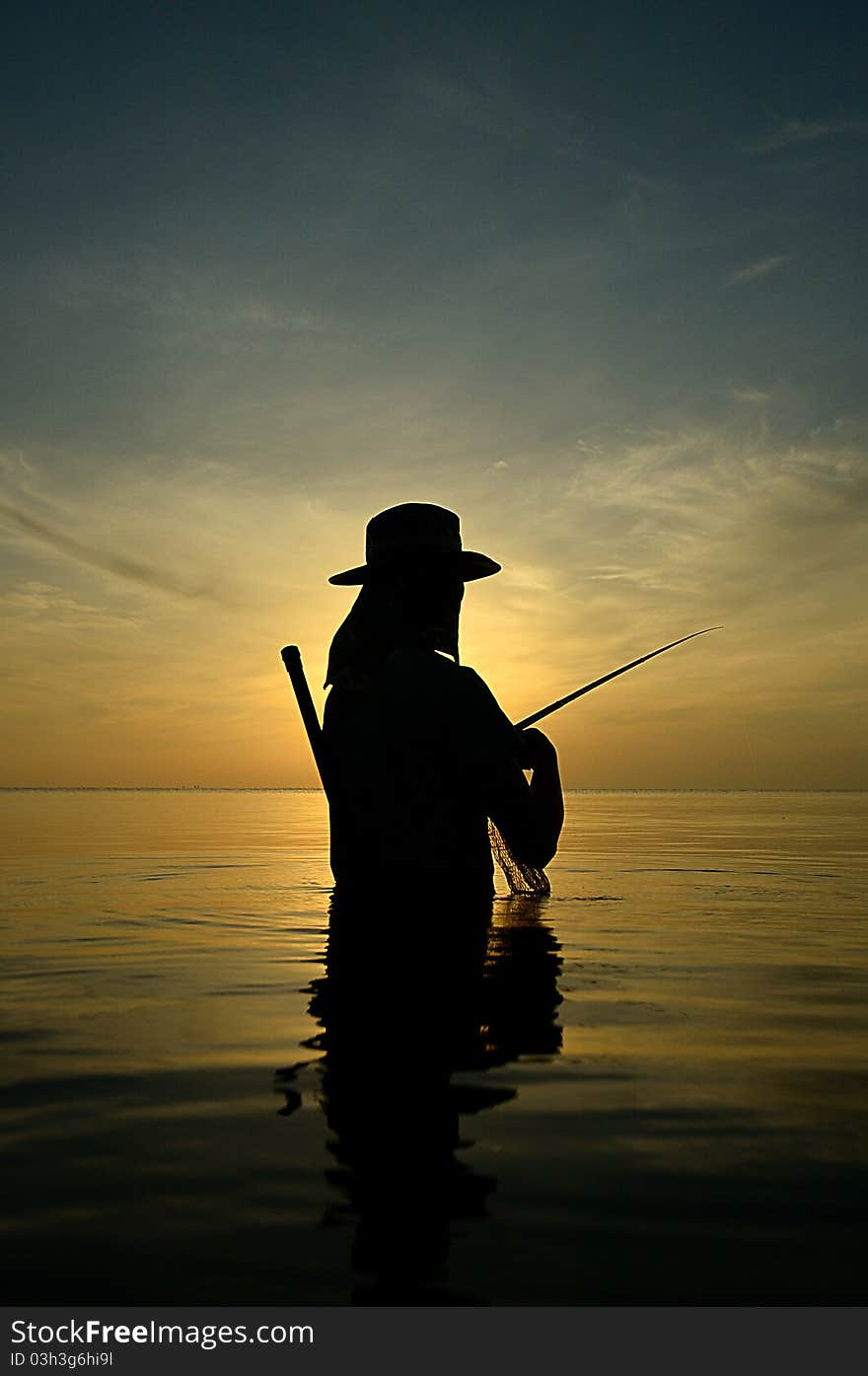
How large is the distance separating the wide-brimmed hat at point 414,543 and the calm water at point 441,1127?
174 centimetres

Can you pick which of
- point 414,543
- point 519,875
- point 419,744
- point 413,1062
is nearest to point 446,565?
point 414,543

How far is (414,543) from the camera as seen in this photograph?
5.14 metres

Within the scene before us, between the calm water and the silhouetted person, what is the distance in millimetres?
346

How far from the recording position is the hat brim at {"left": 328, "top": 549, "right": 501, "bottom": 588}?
17.0 ft

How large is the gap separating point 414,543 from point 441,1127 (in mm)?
2830

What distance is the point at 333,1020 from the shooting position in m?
5.29

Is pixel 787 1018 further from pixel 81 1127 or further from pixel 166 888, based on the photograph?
pixel 166 888

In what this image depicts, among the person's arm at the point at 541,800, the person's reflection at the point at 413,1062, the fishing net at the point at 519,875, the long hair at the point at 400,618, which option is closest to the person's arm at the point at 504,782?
the person's arm at the point at 541,800

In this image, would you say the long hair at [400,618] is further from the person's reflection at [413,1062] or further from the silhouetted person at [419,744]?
the person's reflection at [413,1062]

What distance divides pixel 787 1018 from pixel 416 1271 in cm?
391

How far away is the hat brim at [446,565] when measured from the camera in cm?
520

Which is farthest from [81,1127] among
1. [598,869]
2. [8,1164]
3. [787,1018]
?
[598,869]

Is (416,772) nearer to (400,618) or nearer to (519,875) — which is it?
(400,618)

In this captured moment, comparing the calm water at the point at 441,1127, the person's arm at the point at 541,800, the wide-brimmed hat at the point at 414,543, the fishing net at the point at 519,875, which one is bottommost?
the calm water at the point at 441,1127
